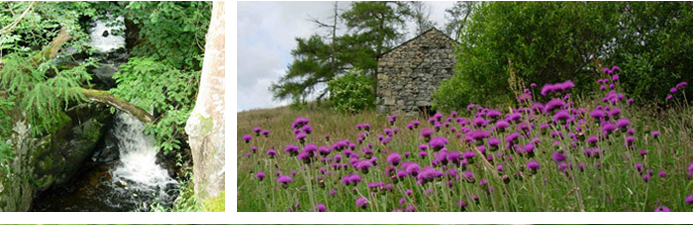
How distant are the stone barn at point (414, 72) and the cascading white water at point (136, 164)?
1.95m

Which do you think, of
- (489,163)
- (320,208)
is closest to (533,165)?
(489,163)

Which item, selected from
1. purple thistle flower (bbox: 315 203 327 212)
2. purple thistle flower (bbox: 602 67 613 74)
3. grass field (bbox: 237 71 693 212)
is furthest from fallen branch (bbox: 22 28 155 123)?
purple thistle flower (bbox: 602 67 613 74)

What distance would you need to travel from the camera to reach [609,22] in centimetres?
310

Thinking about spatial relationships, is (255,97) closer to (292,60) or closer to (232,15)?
(292,60)

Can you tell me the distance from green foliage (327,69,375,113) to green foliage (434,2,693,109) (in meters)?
0.52

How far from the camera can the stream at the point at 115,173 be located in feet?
12.3

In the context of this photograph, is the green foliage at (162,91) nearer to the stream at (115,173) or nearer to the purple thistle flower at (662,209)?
the stream at (115,173)

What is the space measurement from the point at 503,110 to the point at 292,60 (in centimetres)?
149

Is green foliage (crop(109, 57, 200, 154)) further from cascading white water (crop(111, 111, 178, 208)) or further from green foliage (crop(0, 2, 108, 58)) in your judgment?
green foliage (crop(0, 2, 108, 58))

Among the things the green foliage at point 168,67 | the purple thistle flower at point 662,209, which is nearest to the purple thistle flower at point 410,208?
the purple thistle flower at point 662,209

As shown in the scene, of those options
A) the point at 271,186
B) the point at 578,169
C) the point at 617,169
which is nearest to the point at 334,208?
the point at 271,186

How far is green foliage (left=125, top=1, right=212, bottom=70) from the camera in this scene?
152 inches

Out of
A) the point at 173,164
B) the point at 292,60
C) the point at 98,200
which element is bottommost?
the point at 98,200

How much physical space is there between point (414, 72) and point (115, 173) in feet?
9.03
